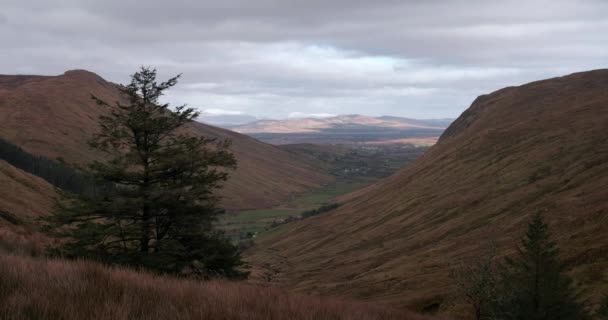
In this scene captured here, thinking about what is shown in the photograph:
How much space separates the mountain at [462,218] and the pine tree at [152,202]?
84.1 feet

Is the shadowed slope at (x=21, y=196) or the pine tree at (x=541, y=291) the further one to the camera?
the shadowed slope at (x=21, y=196)

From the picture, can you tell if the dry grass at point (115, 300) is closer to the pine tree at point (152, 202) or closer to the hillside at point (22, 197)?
the pine tree at point (152, 202)

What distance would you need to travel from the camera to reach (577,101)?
611 ft

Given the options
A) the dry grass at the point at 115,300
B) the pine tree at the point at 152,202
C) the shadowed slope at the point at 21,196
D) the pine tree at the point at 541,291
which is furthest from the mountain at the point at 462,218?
the shadowed slope at the point at 21,196

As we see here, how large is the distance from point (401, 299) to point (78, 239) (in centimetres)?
4737

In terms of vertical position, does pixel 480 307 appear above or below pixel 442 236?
above

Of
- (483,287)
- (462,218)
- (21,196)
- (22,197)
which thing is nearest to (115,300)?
(483,287)

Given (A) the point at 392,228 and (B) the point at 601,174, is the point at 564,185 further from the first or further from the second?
(A) the point at 392,228

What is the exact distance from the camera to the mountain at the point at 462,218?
72.9 meters

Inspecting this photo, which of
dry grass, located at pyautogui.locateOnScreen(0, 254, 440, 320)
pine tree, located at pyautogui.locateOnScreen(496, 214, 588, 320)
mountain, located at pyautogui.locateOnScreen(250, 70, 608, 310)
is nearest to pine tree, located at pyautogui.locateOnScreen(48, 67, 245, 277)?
pine tree, located at pyautogui.locateOnScreen(496, 214, 588, 320)

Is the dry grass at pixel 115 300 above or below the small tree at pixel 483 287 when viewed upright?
above

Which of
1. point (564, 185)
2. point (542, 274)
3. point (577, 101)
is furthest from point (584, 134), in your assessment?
point (542, 274)

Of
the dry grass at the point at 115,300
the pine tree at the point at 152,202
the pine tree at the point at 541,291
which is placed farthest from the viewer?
the pine tree at the point at 152,202

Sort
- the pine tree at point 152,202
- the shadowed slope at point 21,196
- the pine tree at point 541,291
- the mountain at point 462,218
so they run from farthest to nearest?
the mountain at point 462,218
the shadowed slope at point 21,196
the pine tree at point 152,202
the pine tree at point 541,291
